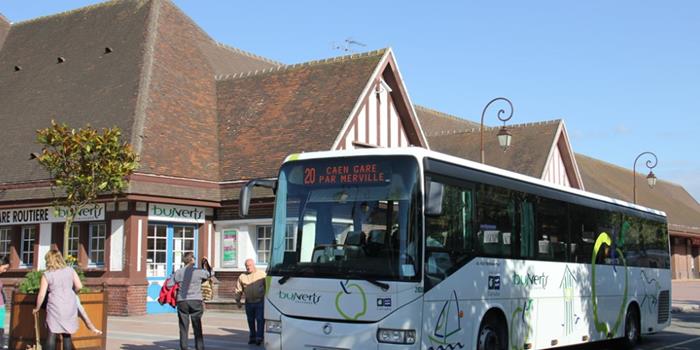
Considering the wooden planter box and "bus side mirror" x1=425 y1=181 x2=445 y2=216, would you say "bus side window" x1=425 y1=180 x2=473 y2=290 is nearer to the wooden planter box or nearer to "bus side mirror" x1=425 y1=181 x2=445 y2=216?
"bus side mirror" x1=425 y1=181 x2=445 y2=216

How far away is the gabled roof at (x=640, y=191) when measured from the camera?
51.7 meters

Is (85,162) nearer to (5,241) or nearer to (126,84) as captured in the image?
(126,84)

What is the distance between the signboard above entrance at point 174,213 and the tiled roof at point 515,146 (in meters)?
17.8

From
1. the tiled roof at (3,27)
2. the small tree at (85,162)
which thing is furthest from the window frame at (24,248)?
the tiled roof at (3,27)

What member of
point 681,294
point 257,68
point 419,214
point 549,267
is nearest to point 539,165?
point 681,294

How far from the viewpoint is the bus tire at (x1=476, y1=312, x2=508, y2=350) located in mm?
11242

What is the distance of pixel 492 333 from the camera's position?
11.6m

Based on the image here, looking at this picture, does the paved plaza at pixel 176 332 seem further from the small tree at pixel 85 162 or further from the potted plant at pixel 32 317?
the small tree at pixel 85 162

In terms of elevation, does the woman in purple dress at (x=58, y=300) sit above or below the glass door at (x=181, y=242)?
below

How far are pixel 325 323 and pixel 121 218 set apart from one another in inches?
571

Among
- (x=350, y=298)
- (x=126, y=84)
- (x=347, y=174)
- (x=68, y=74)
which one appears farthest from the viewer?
(x=68, y=74)

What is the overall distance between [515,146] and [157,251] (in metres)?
22.4

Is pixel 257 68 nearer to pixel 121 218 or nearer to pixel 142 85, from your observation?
pixel 142 85

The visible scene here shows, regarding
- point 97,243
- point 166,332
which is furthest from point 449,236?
point 97,243
